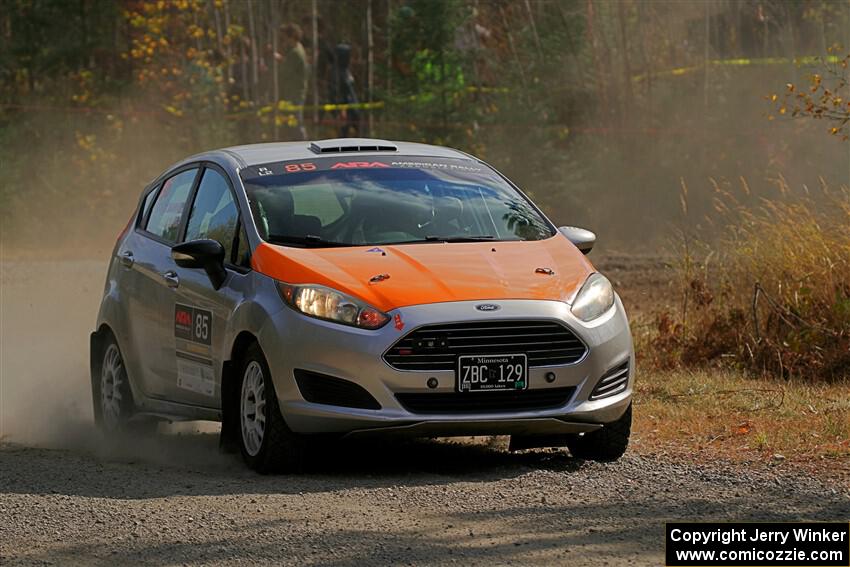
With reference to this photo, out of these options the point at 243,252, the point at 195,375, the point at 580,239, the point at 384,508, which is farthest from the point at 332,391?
the point at 580,239

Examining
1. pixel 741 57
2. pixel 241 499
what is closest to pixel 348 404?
pixel 241 499

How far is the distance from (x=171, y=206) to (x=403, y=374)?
2.98m

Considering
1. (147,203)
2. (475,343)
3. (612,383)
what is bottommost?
(612,383)

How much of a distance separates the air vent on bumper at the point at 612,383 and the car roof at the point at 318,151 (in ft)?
6.42

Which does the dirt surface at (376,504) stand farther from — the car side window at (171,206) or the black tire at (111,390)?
the car side window at (171,206)

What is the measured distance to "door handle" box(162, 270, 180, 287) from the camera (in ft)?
31.7

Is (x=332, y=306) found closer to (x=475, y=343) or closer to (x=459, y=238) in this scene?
(x=475, y=343)

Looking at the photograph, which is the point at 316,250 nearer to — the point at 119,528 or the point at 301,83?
the point at 119,528

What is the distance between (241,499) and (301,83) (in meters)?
20.5

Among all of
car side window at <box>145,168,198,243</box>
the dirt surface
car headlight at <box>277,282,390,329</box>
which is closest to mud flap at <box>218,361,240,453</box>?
the dirt surface

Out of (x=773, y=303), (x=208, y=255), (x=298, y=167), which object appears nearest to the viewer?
(x=208, y=255)

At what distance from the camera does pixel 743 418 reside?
10.2 metres

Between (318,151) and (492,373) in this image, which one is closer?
(492,373)

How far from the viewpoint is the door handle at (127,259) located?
34.7 ft
